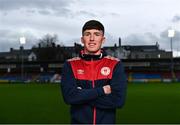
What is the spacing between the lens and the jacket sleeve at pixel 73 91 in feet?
12.8

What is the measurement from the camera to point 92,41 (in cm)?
390

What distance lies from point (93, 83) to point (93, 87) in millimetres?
34

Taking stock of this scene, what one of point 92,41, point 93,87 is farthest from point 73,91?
point 92,41

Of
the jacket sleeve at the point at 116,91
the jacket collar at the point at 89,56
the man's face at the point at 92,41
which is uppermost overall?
the man's face at the point at 92,41

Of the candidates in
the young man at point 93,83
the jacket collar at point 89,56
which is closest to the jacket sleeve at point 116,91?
the young man at point 93,83

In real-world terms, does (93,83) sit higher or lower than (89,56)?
lower

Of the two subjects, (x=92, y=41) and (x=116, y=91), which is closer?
(x=92, y=41)

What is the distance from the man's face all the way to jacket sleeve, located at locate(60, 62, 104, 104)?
0.91ft

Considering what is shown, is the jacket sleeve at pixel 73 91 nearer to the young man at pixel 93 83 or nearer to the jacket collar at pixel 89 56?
the young man at pixel 93 83

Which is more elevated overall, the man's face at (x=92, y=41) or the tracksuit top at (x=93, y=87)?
the man's face at (x=92, y=41)

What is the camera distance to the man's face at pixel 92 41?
389 centimetres

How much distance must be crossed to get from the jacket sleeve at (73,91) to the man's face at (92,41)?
277mm

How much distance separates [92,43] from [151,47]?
5968 inches

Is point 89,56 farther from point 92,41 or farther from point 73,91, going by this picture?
point 73,91
